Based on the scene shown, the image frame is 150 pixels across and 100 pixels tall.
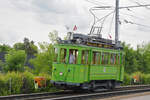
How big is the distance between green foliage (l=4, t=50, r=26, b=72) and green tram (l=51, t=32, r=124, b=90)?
29.4 ft

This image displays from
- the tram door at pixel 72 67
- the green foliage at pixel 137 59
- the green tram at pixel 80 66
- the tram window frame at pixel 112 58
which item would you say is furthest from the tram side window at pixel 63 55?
the green foliage at pixel 137 59

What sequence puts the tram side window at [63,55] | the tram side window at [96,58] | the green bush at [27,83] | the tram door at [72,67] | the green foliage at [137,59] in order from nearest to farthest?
the tram door at [72,67] < the green bush at [27,83] < the tram side window at [63,55] < the tram side window at [96,58] < the green foliage at [137,59]

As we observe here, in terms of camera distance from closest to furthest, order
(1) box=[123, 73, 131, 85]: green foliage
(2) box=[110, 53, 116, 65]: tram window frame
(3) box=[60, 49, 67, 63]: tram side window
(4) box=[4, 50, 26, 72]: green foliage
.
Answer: (3) box=[60, 49, 67, 63]: tram side window
(2) box=[110, 53, 116, 65]: tram window frame
(4) box=[4, 50, 26, 72]: green foliage
(1) box=[123, 73, 131, 85]: green foliage

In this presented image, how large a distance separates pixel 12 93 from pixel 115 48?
7.85m

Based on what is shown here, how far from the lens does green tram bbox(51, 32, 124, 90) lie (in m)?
15.8

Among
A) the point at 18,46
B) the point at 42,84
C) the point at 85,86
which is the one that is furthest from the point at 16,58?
the point at 18,46

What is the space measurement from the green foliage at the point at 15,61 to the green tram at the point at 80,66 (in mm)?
8972

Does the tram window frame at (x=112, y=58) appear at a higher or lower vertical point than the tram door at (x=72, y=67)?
higher

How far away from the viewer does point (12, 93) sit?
50.0 ft

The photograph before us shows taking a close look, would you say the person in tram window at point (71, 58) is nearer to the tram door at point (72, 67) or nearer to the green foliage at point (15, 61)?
the tram door at point (72, 67)

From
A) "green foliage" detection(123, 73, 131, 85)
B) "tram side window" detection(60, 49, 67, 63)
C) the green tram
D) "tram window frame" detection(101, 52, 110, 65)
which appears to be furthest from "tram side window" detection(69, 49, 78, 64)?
"green foliage" detection(123, 73, 131, 85)

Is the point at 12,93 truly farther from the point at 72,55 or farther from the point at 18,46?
the point at 18,46

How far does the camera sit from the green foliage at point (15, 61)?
24.6 meters

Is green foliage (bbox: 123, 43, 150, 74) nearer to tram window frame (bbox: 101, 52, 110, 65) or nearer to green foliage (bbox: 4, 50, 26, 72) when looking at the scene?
green foliage (bbox: 4, 50, 26, 72)
